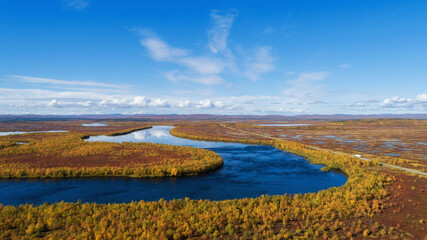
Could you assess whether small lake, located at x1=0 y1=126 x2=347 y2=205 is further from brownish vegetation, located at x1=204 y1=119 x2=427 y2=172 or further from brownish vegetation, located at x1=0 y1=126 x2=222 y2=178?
brownish vegetation, located at x1=204 y1=119 x2=427 y2=172

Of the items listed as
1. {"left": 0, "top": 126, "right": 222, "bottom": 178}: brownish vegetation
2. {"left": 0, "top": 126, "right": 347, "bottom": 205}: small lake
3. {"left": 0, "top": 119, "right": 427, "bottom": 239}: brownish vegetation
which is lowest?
{"left": 0, "top": 126, "right": 347, "bottom": 205}: small lake

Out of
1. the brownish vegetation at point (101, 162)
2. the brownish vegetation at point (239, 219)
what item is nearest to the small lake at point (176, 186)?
the brownish vegetation at point (101, 162)

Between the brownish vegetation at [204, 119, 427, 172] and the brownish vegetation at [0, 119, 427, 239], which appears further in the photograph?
the brownish vegetation at [204, 119, 427, 172]

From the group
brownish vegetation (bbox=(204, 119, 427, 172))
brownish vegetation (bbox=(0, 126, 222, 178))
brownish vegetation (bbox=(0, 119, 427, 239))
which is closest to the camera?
brownish vegetation (bbox=(0, 119, 427, 239))

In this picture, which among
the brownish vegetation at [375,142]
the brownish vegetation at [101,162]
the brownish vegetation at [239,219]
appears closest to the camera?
the brownish vegetation at [239,219]

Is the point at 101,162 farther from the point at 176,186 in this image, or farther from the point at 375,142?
the point at 375,142

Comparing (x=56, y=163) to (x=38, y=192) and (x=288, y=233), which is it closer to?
(x=38, y=192)

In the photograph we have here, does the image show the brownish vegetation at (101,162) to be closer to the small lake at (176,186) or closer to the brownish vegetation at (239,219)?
the small lake at (176,186)

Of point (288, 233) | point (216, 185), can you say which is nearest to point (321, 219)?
point (288, 233)

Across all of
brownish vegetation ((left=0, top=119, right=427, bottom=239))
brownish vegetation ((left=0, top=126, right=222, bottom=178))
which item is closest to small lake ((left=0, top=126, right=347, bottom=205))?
brownish vegetation ((left=0, top=126, right=222, bottom=178))

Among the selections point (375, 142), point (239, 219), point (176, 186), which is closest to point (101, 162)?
point (176, 186)

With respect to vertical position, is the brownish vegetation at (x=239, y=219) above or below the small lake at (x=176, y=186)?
above
